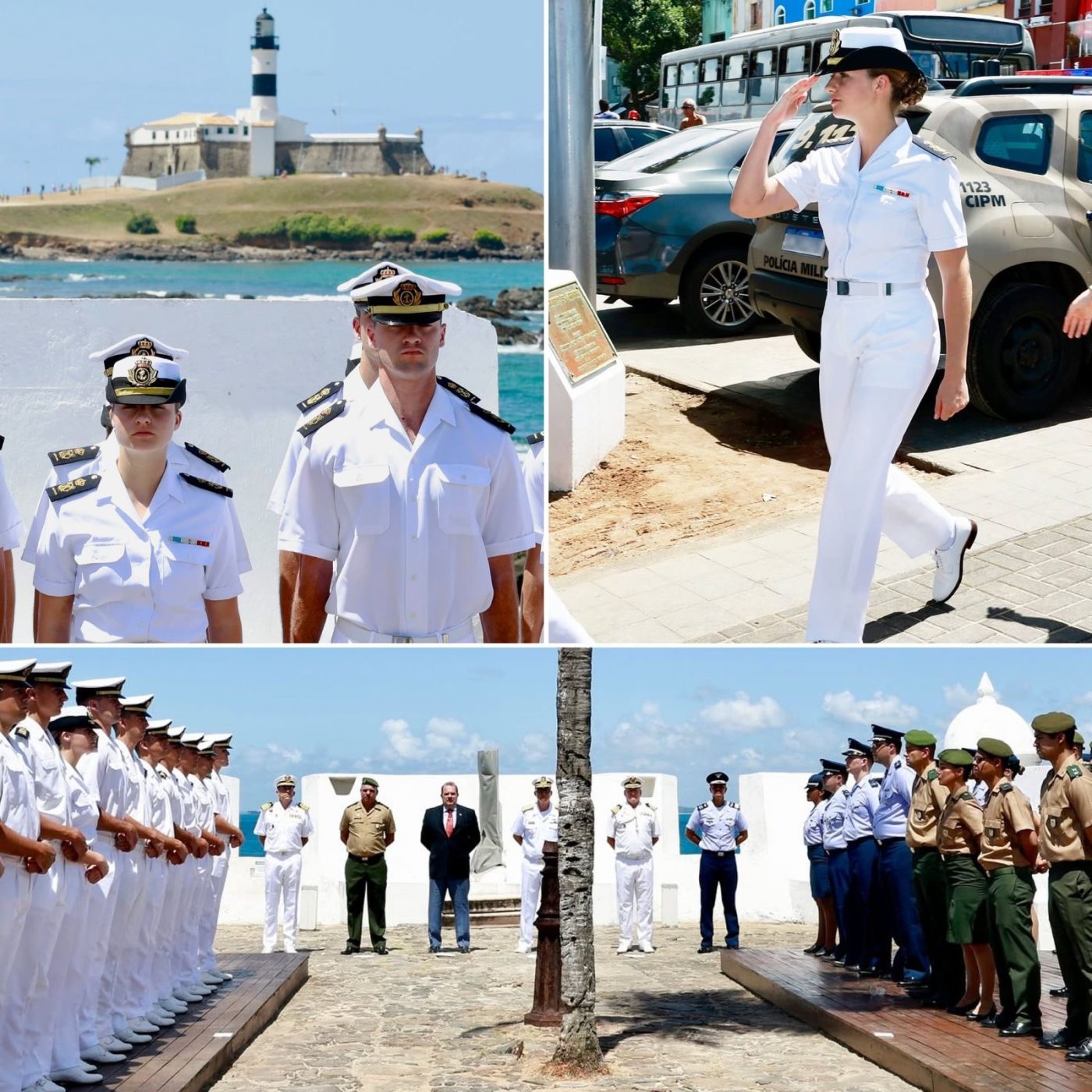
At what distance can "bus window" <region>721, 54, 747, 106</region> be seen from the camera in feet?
12.8

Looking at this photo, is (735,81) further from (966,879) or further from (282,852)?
(282,852)

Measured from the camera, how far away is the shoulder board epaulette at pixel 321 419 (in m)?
3.89

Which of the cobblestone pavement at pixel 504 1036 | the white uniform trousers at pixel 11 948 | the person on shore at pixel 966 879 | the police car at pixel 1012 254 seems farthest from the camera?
the person on shore at pixel 966 879

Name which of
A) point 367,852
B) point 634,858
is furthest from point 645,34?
point 634,858

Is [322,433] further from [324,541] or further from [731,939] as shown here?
[731,939]

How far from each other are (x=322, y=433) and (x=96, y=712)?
6.99ft

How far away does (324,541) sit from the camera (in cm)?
395

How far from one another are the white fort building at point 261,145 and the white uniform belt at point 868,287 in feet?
3.48

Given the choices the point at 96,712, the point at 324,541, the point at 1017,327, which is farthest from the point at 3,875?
the point at 1017,327

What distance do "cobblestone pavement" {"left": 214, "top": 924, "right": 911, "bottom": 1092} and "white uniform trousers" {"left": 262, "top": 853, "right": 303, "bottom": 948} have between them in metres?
0.35

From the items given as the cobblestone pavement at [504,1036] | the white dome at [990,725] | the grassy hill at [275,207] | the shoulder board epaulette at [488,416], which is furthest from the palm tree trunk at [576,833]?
the white dome at [990,725]

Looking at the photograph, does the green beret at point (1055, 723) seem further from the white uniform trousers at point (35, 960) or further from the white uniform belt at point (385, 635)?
the white uniform trousers at point (35, 960)

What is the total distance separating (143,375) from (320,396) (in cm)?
44

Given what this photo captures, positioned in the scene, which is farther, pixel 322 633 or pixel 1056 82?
pixel 1056 82
